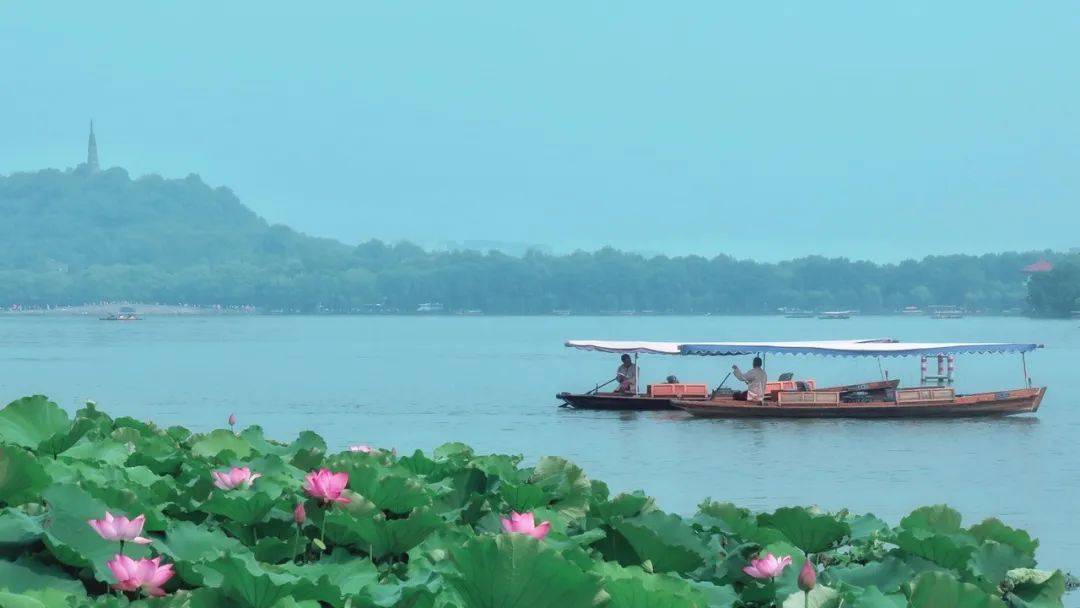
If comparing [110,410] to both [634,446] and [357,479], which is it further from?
[357,479]

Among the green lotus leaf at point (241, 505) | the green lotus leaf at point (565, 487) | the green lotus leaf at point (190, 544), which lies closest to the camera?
the green lotus leaf at point (190, 544)

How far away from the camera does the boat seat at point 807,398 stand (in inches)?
1598

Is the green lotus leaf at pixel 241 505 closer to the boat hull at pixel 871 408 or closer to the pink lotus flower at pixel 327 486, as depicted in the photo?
the pink lotus flower at pixel 327 486

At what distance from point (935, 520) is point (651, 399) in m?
37.5

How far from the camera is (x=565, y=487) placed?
7383mm

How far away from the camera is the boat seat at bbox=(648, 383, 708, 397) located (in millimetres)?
42938

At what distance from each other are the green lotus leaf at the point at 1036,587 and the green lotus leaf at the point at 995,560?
33 mm

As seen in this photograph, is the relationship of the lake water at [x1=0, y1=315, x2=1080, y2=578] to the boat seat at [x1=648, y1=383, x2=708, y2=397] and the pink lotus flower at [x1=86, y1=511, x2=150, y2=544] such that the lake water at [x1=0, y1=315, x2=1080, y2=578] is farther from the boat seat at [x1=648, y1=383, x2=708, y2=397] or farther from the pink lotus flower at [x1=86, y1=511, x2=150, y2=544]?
the pink lotus flower at [x1=86, y1=511, x2=150, y2=544]

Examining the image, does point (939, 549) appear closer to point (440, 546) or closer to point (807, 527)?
point (807, 527)

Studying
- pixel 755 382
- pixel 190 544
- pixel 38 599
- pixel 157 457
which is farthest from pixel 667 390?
pixel 38 599

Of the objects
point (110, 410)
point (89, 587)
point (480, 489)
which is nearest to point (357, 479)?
point (480, 489)

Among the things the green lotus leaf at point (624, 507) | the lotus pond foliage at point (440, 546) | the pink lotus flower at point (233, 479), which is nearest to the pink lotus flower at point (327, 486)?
the lotus pond foliage at point (440, 546)

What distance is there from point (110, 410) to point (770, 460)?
94.3 ft

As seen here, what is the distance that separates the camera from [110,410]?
5631cm
